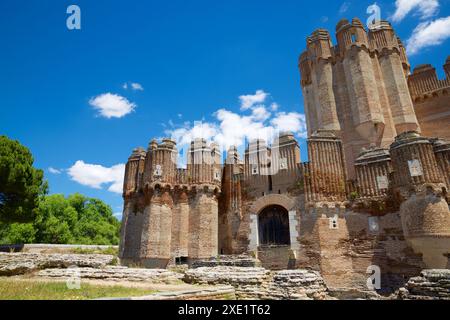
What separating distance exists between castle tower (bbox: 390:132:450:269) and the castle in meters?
0.05

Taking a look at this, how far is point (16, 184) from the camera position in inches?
891

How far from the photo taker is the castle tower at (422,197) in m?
14.1

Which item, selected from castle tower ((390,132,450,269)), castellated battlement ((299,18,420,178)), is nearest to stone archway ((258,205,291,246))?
castle tower ((390,132,450,269))

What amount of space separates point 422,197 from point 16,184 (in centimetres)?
2562

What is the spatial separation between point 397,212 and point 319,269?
5.02 metres

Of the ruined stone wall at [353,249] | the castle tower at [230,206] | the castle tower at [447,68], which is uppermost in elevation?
the castle tower at [447,68]

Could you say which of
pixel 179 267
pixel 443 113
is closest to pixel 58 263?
pixel 179 267

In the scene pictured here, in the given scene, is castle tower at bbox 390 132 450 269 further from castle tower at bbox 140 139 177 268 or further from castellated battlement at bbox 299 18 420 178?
castle tower at bbox 140 139 177 268

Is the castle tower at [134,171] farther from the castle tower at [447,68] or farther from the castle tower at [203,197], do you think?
the castle tower at [447,68]

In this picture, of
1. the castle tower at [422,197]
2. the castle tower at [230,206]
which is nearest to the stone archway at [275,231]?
the castle tower at [230,206]

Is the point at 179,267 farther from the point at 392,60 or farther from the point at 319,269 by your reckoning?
the point at 392,60

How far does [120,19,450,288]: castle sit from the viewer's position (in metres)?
15.6

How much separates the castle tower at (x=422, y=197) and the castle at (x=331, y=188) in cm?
5

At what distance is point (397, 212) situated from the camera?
53.4ft
